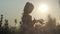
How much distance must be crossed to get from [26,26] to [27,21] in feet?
0.44

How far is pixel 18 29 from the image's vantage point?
3.61m

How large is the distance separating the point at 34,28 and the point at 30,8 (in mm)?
585

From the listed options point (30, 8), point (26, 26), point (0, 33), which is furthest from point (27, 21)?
point (0, 33)

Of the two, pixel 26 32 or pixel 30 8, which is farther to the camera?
pixel 30 8

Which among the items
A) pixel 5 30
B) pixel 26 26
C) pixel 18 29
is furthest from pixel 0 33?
pixel 26 26

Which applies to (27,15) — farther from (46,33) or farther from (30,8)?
(46,33)

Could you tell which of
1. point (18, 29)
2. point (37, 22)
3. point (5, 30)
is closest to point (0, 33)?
point (5, 30)

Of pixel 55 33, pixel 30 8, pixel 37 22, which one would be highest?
pixel 30 8

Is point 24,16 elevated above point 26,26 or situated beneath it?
elevated above

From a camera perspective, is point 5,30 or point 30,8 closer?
point 5,30

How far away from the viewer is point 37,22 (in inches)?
144

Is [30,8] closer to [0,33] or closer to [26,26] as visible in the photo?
[26,26]

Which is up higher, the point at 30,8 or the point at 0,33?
the point at 30,8

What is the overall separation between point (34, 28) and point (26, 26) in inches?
8.7
